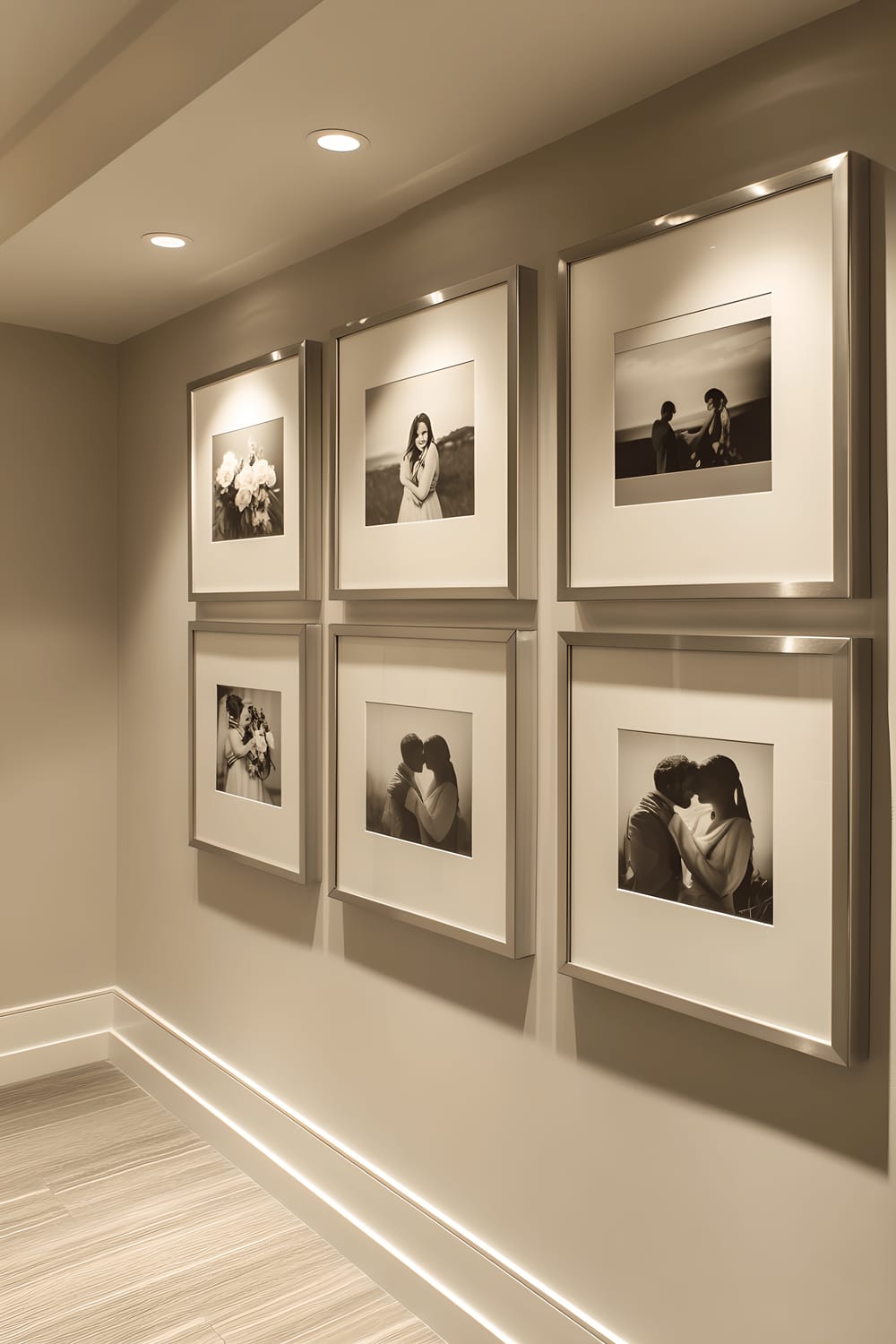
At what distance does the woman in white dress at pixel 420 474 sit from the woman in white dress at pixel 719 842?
777mm

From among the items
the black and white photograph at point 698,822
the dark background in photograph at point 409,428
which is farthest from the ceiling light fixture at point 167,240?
the black and white photograph at point 698,822

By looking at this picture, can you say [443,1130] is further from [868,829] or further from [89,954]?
[89,954]

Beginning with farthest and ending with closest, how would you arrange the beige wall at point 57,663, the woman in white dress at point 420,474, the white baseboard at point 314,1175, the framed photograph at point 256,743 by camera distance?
the beige wall at point 57,663 < the framed photograph at point 256,743 < the woman in white dress at point 420,474 < the white baseboard at point 314,1175

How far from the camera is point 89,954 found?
3.39 metres

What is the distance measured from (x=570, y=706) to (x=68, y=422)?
2.19 meters

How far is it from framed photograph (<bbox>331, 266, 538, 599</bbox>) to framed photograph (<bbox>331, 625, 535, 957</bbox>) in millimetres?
129

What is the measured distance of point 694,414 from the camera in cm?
158

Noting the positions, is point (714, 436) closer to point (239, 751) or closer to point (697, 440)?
point (697, 440)

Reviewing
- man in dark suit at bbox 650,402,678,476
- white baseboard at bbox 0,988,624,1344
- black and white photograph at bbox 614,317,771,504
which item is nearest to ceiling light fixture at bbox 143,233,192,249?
black and white photograph at bbox 614,317,771,504

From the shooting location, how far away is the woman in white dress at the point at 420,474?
6.75 ft

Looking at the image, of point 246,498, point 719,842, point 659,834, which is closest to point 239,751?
point 246,498

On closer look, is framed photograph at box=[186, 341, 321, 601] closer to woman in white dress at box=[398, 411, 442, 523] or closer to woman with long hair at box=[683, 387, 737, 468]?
woman in white dress at box=[398, 411, 442, 523]

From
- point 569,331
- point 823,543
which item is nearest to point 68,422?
point 569,331

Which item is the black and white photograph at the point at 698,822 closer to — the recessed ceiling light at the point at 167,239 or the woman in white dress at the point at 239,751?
the woman in white dress at the point at 239,751
